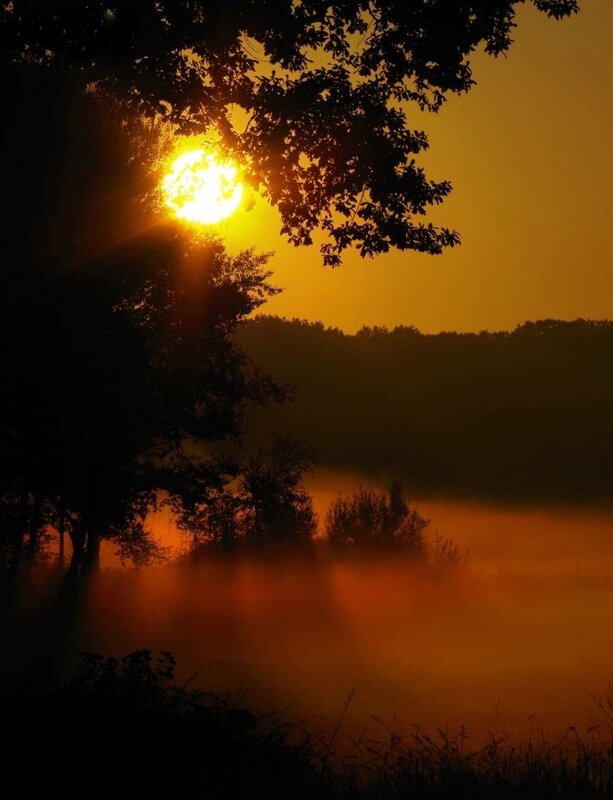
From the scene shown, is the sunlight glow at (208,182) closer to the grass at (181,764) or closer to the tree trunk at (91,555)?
the grass at (181,764)

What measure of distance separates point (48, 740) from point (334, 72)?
8.41 m

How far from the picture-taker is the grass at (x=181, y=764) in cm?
849

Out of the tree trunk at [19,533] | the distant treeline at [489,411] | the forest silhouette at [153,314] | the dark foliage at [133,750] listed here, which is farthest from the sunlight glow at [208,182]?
the distant treeline at [489,411]

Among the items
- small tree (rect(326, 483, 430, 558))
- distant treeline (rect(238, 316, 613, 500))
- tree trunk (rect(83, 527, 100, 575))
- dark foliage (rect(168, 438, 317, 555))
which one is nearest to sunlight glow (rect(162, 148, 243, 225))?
tree trunk (rect(83, 527, 100, 575))

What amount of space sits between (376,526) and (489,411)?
67337 mm

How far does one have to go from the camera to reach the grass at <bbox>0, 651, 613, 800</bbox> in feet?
27.9

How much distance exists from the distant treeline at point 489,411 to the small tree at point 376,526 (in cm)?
5488

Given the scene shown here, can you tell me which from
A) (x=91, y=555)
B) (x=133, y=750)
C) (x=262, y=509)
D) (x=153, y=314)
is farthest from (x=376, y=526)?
(x=133, y=750)

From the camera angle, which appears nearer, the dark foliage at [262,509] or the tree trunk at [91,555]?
the tree trunk at [91,555]

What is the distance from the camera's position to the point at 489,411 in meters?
115

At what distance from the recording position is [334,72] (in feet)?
43.9

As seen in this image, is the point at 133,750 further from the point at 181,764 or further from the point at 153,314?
the point at 153,314

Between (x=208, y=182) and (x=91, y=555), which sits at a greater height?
(x=208, y=182)

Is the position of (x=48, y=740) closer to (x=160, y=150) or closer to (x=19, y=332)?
(x=19, y=332)
